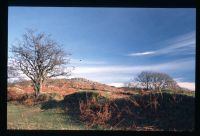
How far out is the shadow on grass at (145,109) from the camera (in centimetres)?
431

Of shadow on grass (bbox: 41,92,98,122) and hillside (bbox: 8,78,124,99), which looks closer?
hillside (bbox: 8,78,124,99)

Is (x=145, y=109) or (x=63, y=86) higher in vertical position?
(x=63, y=86)

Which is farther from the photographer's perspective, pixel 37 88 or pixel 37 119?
pixel 37 88

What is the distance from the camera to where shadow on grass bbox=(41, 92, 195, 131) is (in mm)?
4312

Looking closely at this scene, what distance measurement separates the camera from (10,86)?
4.30 metres

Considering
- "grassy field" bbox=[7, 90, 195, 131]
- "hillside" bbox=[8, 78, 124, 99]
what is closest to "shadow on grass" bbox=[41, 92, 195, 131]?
"grassy field" bbox=[7, 90, 195, 131]

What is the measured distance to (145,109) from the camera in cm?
441

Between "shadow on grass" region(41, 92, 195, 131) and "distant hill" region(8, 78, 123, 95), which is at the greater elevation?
"distant hill" region(8, 78, 123, 95)

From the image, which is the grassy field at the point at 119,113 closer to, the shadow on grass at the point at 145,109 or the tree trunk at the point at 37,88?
the shadow on grass at the point at 145,109

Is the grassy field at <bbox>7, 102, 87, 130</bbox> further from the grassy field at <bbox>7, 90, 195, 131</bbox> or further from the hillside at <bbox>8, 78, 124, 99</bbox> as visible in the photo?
the hillside at <bbox>8, 78, 124, 99</bbox>

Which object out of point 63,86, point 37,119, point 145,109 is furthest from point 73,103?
point 145,109

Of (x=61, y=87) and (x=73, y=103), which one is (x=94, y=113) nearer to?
(x=73, y=103)

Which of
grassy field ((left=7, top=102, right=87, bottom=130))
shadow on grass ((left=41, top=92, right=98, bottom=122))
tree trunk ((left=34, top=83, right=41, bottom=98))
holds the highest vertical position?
tree trunk ((left=34, top=83, right=41, bottom=98))
